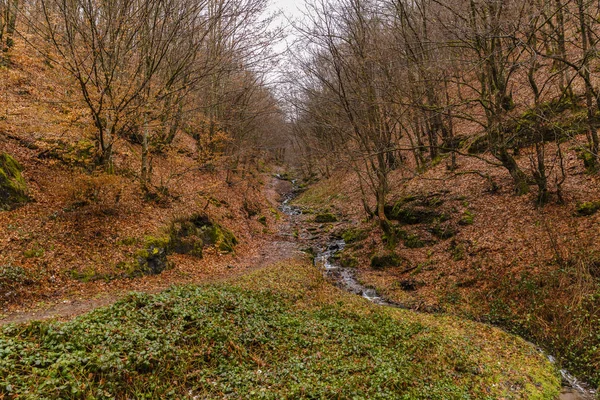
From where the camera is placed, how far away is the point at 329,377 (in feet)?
18.2

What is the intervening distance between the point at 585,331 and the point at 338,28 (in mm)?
13709

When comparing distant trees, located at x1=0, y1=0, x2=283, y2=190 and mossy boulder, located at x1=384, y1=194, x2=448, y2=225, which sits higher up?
distant trees, located at x1=0, y1=0, x2=283, y2=190

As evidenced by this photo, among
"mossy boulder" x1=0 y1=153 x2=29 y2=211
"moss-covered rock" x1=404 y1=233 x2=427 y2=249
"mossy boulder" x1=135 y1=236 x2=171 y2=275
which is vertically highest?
"mossy boulder" x1=0 y1=153 x2=29 y2=211

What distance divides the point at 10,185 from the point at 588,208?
17.0m

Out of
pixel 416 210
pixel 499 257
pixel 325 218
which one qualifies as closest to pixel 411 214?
pixel 416 210

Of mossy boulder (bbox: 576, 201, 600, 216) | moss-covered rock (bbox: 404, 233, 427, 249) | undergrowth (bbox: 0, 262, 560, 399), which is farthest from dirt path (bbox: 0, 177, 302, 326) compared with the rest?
mossy boulder (bbox: 576, 201, 600, 216)

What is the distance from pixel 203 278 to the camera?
10766 millimetres

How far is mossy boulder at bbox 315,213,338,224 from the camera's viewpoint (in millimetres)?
22203

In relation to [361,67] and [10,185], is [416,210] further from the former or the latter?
[10,185]

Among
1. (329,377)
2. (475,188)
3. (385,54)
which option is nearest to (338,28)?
(385,54)

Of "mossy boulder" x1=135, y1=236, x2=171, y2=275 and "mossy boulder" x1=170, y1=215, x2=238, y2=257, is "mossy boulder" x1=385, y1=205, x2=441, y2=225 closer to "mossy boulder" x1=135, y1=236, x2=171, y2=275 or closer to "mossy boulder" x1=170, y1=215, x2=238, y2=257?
"mossy boulder" x1=170, y1=215, x2=238, y2=257

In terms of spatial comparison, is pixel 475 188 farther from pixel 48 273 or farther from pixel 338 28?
pixel 48 273

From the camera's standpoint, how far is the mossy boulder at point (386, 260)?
1305cm

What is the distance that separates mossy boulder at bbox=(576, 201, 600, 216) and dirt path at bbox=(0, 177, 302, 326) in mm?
10558
